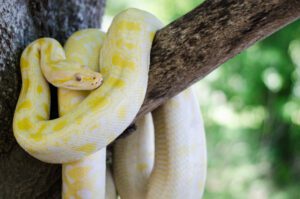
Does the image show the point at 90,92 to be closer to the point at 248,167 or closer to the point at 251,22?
the point at 251,22

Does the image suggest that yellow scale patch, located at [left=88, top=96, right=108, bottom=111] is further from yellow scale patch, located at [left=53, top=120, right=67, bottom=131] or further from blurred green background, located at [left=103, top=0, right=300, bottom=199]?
blurred green background, located at [left=103, top=0, right=300, bottom=199]

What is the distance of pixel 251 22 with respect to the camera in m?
1.46

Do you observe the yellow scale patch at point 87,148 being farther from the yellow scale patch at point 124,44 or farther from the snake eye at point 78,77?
the yellow scale patch at point 124,44

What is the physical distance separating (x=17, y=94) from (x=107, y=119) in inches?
14.7

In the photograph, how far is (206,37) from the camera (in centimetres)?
152

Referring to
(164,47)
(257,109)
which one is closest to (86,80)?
(164,47)

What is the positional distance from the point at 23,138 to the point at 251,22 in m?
0.72

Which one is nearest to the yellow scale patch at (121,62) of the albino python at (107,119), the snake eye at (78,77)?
the albino python at (107,119)

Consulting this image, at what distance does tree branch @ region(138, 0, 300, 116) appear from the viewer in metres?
1.44

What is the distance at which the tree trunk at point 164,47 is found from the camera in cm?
146

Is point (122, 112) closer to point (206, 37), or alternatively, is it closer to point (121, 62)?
point (121, 62)

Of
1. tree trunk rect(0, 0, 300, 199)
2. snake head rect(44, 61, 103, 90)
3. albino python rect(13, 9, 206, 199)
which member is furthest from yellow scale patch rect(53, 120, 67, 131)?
tree trunk rect(0, 0, 300, 199)

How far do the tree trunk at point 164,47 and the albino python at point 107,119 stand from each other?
0.05m

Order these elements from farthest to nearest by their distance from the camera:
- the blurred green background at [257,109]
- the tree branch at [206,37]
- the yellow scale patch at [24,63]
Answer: the blurred green background at [257,109] → the yellow scale patch at [24,63] → the tree branch at [206,37]
